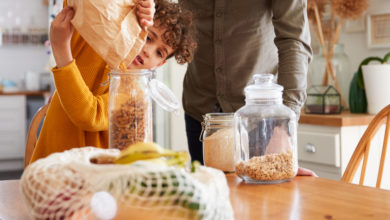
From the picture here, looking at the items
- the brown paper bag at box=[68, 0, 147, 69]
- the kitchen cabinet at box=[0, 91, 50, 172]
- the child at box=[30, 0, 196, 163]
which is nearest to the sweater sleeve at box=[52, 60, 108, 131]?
the child at box=[30, 0, 196, 163]

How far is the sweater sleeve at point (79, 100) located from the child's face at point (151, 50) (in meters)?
0.17

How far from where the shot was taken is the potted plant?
2.09 m

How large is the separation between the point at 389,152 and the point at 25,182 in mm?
1922

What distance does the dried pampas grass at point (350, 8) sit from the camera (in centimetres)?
227

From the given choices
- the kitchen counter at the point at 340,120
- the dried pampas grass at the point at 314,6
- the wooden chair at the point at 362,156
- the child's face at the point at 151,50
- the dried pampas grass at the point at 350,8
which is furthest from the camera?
the dried pampas grass at the point at 314,6

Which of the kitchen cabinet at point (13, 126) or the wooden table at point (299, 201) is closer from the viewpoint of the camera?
the wooden table at point (299, 201)

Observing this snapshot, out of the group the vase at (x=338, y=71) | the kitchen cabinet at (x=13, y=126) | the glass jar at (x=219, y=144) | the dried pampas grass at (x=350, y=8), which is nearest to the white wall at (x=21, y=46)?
the kitchen cabinet at (x=13, y=126)

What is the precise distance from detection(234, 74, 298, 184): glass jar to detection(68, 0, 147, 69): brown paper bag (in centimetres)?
24

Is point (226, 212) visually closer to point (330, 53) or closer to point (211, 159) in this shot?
point (211, 159)

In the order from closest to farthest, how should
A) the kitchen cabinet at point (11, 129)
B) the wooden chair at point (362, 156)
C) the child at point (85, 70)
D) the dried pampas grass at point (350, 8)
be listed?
the child at point (85, 70) < the wooden chair at point (362, 156) < the dried pampas grass at point (350, 8) < the kitchen cabinet at point (11, 129)

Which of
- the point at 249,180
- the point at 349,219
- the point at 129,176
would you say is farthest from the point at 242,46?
the point at 129,176

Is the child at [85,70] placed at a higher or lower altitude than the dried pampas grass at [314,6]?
lower

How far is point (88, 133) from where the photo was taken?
104cm

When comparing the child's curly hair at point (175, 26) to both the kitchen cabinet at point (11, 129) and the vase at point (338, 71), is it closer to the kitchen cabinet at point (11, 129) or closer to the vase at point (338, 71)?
the vase at point (338, 71)
